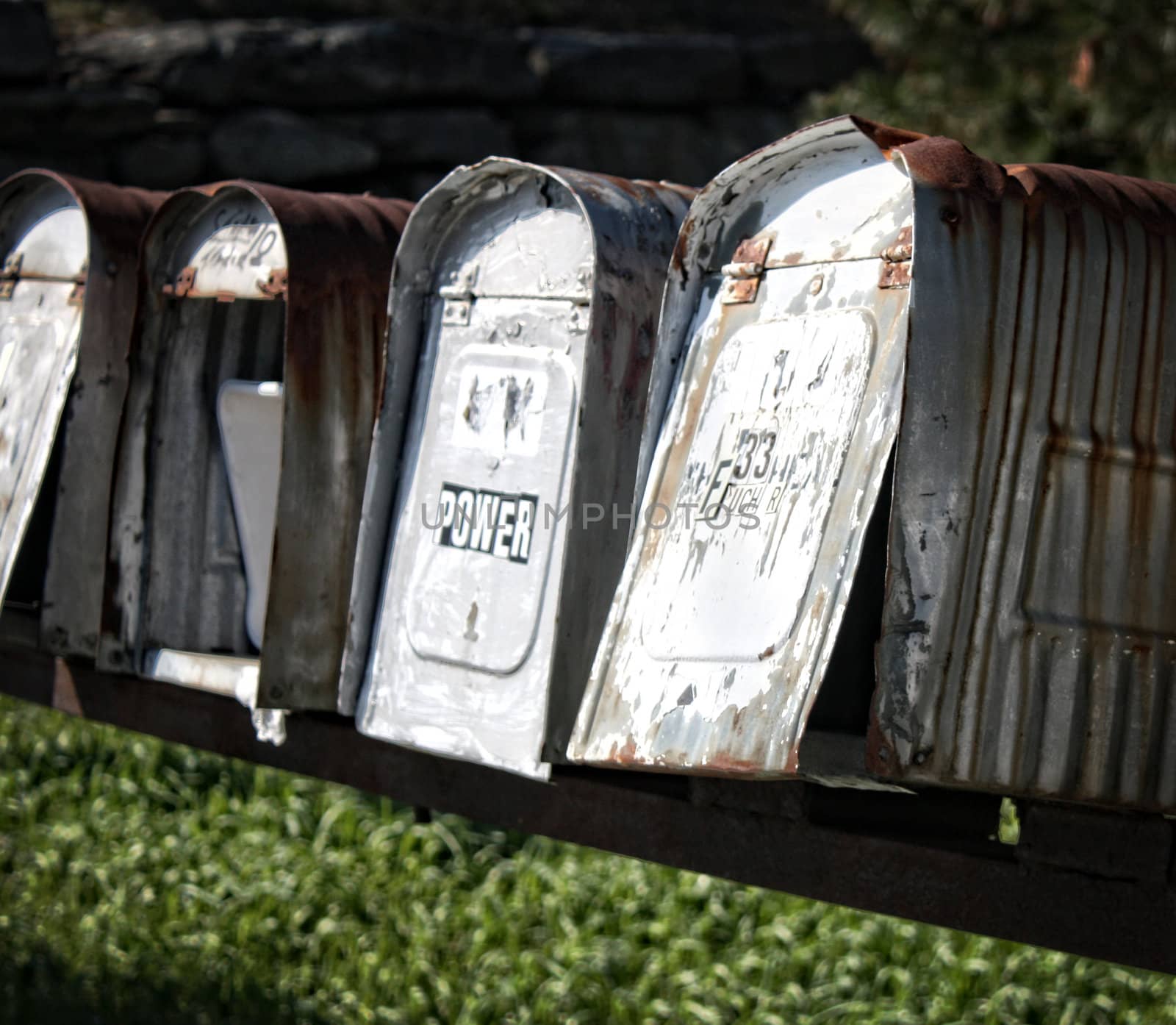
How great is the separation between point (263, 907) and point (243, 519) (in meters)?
2.27

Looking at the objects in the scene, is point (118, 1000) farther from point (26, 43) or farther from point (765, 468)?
point (26, 43)

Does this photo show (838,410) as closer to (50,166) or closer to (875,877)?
(875,877)

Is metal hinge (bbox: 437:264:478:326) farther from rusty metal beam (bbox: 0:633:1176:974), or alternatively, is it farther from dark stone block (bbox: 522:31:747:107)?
dark stone block (bbox: 522:31:747:107)

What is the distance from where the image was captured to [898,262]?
2.08 meters

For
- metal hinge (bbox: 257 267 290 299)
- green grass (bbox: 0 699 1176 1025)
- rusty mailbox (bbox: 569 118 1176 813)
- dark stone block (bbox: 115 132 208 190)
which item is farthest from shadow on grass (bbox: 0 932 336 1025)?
dark stone block (bbox: 115 132 208 190)

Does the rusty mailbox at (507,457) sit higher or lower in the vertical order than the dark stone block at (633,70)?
lower

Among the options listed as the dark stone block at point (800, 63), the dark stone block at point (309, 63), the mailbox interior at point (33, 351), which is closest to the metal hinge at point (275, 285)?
the mailbox interior at point (33, 351)

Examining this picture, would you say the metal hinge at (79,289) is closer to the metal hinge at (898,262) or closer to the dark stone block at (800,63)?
the metal hinge at (898,262)

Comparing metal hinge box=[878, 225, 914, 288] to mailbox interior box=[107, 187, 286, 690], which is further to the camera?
mailbox interior box=[107, 187, 286, 690]

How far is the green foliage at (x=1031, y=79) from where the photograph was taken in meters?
5.22

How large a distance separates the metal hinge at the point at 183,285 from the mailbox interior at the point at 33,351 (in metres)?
0.22

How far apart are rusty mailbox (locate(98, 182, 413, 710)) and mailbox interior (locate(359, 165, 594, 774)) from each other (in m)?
0.20

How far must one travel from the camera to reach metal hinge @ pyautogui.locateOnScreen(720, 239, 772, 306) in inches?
91.4

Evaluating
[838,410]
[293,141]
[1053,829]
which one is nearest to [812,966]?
[1053,829]
